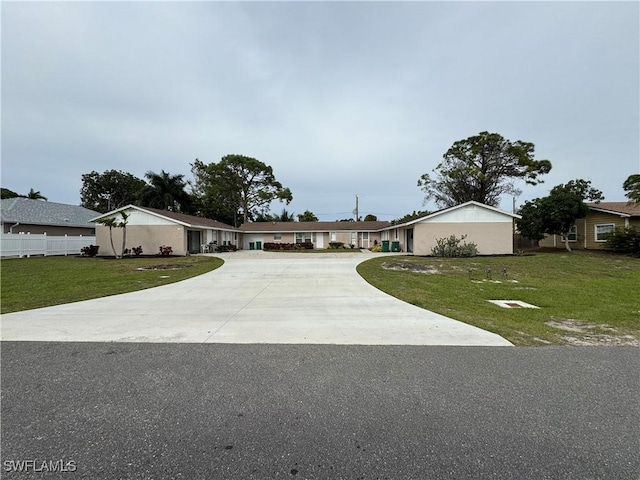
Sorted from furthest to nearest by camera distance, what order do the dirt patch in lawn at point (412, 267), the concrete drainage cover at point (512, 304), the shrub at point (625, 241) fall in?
the shrub at point (625, 241) → the dirt patch in lawn at point (412, 267) → the concrete drainage cover at point (512, 304)

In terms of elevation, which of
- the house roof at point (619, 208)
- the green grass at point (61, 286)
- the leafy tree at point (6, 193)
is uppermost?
the leafy tree at point (6, 193)

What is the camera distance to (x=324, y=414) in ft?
9.06

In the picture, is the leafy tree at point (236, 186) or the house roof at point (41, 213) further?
the leafy tree at point (236, 186)

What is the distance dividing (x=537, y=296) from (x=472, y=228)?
50.2ft

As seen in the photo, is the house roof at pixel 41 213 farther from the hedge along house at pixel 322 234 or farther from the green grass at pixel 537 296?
the green grass at pixel 537 296

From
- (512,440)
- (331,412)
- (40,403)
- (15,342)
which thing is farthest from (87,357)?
(512,440)

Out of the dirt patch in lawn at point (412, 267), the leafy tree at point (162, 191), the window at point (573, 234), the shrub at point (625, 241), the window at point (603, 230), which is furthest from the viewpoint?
the leafy tree at point (162, 191)

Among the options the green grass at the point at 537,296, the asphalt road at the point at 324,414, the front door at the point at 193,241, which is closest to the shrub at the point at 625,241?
the green grass at the point at 537,296

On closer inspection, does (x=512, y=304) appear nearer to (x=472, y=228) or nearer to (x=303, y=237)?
(x=472, y=228)

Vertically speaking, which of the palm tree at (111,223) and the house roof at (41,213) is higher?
the house roof at (41,213)

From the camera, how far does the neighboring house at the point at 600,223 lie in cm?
2312

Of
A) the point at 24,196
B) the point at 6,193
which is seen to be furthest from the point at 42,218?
the point at 6,193

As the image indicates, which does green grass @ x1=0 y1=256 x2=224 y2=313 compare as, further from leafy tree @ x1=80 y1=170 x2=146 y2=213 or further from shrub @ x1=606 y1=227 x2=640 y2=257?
leafy tree @ x1=80 y1=170 x2=146 y2=213

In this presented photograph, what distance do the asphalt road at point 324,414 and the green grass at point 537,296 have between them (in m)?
1.19
